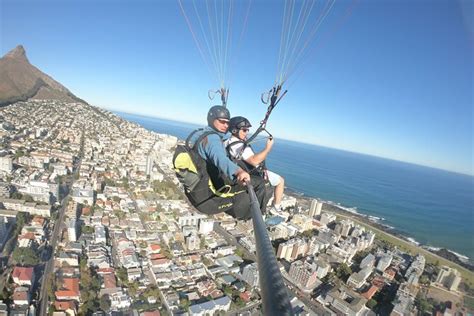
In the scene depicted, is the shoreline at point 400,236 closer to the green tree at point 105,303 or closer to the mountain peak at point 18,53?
the green tree at point 105,303

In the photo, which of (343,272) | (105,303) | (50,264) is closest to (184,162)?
(105,303)

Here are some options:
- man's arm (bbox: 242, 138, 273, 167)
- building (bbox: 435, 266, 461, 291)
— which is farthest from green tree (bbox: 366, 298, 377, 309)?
man's arm (bbox: 242, 138, 273, 167)

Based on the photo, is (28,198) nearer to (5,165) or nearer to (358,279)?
(5,165)

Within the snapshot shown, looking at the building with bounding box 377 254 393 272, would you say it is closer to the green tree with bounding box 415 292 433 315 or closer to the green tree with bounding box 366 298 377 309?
the green tree with bounding box 415 292 433 315

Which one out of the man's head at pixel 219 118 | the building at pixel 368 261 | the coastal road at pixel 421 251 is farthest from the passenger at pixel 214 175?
the coastal road at pixel 421 251

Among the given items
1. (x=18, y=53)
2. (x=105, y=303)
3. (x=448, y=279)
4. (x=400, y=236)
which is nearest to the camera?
(x=105, y=303)

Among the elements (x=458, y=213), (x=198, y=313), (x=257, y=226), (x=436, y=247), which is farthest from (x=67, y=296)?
(x=458, y=213)
